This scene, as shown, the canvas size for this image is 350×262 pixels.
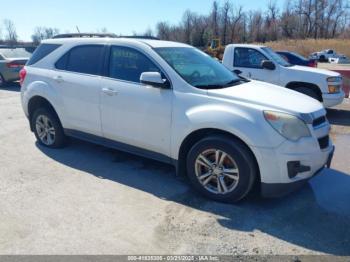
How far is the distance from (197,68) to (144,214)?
201cm

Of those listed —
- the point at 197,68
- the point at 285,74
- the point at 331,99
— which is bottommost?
the point at 331,99

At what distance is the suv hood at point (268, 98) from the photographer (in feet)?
11.7

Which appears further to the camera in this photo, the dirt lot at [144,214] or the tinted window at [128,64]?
the tinted window at [128,64]

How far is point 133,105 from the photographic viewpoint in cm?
424

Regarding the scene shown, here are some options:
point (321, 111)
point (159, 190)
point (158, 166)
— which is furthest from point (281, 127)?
point (158, 166)

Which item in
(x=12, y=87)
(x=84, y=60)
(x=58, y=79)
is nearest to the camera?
(x=84, y=60)

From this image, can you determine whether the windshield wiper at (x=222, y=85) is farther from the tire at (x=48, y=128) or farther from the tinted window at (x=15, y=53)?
the tinted window at (x=15, y=53)

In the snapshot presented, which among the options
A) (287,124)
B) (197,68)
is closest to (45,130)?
(197,68)

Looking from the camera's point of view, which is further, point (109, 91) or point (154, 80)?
point (109, 91)

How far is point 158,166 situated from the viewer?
16.0 ft

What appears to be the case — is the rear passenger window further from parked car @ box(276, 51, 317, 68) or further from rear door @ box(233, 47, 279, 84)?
parked car @ box(276, 51, 317, 68)

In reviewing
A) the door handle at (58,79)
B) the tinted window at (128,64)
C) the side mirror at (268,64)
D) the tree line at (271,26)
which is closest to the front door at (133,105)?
the tinted window at (128,64)

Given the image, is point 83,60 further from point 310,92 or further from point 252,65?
point 310,92

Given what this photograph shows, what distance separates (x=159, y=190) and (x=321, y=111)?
213 centimetres
